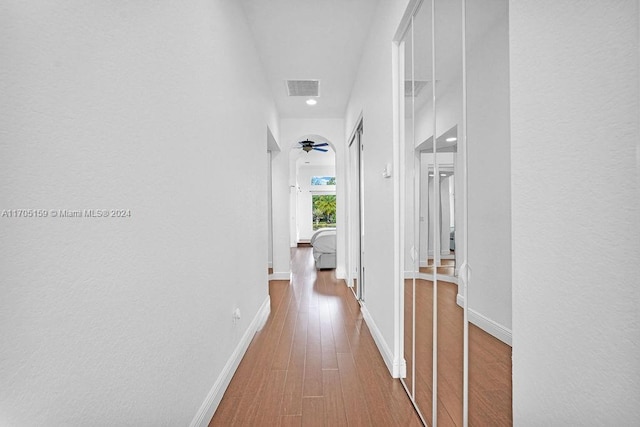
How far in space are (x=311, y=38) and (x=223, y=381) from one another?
298cm

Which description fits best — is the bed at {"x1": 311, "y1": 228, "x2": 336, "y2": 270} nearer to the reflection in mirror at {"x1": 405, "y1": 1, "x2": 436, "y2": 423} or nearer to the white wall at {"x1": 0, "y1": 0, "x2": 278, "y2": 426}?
the reflection in mirror at {"x1": 405, "y1": 1, "x2": 436, "y2": 423}

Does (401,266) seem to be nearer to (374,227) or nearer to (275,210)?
(374,227)

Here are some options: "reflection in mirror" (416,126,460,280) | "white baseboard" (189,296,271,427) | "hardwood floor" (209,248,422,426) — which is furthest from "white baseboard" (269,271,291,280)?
"reflection in mirror" (416,126,460,280)

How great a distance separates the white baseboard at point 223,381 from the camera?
5.35ft

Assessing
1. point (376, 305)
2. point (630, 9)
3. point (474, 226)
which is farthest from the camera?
point (376, 305)

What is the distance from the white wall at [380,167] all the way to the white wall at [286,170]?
216cm

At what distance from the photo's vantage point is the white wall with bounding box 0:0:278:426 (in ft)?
2.23

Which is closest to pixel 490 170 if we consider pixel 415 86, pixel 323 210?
pixel 415 86

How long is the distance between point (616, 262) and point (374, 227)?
2.37 metres

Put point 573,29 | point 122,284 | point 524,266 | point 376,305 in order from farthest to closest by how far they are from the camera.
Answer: point 376,305
point 122,284
point 524,266
point 573,29

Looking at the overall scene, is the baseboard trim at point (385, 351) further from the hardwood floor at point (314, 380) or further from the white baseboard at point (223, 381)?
the white baseboard at point (223, 381)

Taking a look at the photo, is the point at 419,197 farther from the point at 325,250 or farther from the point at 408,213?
the point at 325,250

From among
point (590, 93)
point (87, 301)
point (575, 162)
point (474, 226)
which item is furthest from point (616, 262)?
point (87, 301)

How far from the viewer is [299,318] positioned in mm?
3521
